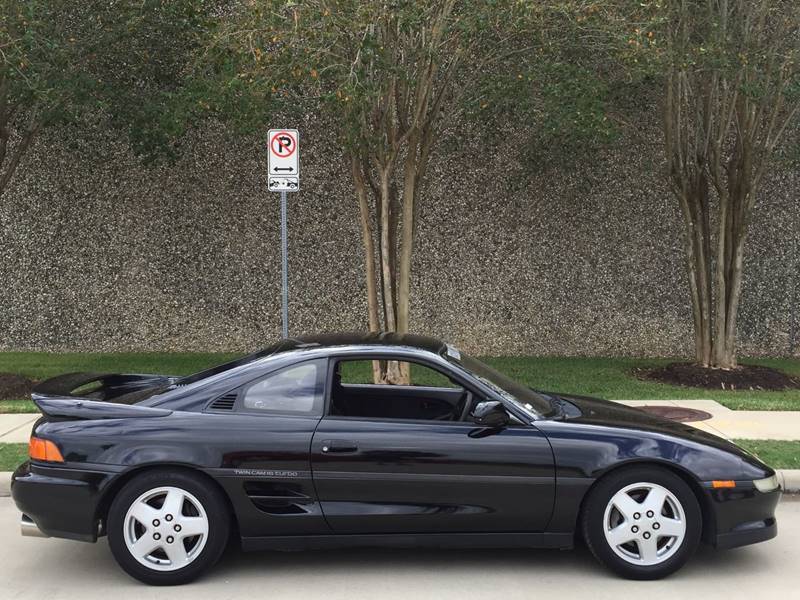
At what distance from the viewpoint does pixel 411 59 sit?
957 centimetres

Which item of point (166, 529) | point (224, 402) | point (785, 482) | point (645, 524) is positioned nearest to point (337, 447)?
point (224, 402)

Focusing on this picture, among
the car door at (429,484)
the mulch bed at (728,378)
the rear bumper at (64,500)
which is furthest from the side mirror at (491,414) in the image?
the mulch bed at (728,378)

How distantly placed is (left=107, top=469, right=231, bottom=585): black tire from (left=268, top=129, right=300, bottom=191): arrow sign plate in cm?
416

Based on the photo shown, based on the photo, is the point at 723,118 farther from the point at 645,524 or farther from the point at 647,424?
the point at 645,524

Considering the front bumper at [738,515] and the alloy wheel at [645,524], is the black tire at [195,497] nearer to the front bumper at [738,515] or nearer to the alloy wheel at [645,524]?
the alloy wheel at [645,524]

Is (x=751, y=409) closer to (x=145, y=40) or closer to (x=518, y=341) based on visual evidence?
(x=518, y=341)

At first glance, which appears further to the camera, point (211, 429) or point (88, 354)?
point (88, 354)

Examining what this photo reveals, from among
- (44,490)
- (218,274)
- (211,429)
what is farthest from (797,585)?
(218,274)

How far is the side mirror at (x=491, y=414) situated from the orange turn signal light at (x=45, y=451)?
2288 millimetres

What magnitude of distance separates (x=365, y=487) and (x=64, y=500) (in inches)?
64.0

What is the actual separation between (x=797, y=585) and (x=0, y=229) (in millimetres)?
13602

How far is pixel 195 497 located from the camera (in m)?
4.51

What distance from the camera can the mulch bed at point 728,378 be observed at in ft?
37.3

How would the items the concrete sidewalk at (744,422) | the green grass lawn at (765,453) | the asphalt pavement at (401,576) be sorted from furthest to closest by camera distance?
the concrete sidewalk at (744,422)
the green grass lawn at (765,453)
the asphalt pavement at (401,576)
